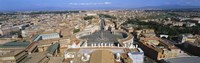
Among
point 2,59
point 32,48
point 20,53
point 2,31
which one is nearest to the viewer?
point 2,59

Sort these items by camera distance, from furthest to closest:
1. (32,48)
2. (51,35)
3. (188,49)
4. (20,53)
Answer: (51,35) → (188,49) → (32,48) → (20,53)

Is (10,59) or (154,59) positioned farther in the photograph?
(154,59)

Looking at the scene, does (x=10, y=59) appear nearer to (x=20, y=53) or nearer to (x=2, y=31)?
(x=20, y=53)

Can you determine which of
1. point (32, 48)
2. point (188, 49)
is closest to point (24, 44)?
point (32, 48)

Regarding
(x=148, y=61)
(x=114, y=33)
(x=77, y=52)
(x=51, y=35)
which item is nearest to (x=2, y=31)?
(x=51, y=35)

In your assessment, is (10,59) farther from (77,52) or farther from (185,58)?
(185,58)

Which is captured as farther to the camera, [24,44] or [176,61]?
[24,44]

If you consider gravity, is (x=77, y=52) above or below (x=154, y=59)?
above

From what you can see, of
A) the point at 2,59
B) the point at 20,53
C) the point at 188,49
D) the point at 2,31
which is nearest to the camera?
the point at 2,59

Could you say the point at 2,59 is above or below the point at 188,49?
above
